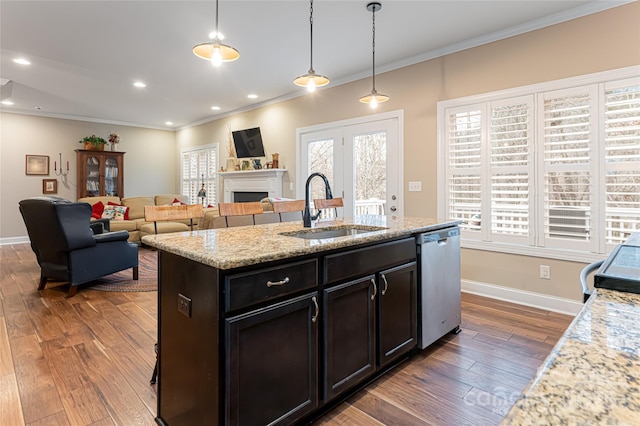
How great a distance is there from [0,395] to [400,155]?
13.7 feet

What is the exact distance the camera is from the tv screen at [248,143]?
21.1 feet

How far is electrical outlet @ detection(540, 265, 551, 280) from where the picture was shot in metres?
3.31

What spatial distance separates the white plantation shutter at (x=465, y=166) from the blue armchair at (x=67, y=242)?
13.4ft

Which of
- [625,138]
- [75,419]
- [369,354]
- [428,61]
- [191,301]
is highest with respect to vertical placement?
[428,61]

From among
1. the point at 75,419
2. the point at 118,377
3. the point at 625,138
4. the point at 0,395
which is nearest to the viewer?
the point at 75,419

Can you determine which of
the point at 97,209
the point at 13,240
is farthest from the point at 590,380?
the point at 13,240

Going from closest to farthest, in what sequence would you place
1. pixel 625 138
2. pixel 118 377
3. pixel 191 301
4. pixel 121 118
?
pixel 191 301, pixel 118 377, pixel 625 138, pixel 121 118

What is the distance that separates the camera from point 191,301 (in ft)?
4.67

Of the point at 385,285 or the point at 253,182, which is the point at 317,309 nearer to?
the point at 385,285

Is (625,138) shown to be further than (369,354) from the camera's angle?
Yes

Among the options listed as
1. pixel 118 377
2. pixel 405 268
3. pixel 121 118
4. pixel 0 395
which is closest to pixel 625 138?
pixel 405 268

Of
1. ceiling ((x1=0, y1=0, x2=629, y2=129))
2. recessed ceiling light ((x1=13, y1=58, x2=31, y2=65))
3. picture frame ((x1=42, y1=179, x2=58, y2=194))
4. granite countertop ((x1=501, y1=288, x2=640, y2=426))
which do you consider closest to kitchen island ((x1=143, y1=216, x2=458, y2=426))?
granite countertop ((x1=501, y1=288, x2=640, y2=426))

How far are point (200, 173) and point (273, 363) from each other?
24.4ft

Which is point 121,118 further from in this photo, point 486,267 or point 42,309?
point 486,267
